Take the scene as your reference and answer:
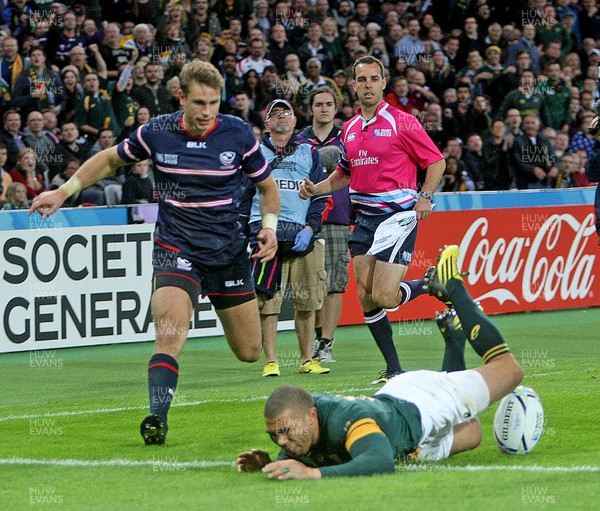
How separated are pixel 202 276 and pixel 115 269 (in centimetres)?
553

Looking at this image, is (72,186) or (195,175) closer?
(72,186)

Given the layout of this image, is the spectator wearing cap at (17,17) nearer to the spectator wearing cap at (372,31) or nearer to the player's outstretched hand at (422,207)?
the spectator wearing cap at (372,31)

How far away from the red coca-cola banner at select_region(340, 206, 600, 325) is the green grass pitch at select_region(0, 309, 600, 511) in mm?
1626

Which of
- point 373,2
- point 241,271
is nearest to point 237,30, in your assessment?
point 373,2

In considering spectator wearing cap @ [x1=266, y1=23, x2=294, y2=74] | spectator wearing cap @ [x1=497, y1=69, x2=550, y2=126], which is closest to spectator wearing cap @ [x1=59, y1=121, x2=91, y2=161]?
spectator wearing cap @ [x1=266, y1=23, x2=294, y2=74]

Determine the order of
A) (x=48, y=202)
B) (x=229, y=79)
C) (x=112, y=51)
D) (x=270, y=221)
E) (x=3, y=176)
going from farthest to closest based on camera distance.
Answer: (x=229, y=79) → (x=112, y=51) → (x=3, y=176) → (x=270, y=221) → (x=48, y=202)

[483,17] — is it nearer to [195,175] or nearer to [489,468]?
[195,175]

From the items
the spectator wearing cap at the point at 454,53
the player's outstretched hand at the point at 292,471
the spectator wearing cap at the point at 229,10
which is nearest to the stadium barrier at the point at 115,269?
the spectator wearing cap at the point at 229,10

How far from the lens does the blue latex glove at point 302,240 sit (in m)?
11.8

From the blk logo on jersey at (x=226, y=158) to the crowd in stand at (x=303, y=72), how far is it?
255 inches

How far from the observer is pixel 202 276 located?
26.9 ft

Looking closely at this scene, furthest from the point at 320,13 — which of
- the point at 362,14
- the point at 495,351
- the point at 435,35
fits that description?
the point at 495,351

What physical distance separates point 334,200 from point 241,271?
16.2 feet

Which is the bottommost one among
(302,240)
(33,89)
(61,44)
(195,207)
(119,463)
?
(119,463)
